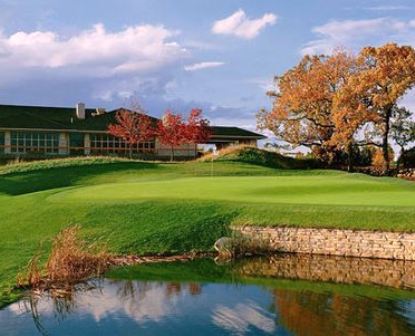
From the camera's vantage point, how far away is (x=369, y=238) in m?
17.5

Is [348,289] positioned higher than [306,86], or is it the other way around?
[306,86]

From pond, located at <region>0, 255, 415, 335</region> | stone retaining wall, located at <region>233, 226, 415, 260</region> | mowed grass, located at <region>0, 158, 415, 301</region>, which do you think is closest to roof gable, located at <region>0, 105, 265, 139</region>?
mowed grass, located at <region>0, 158, 415, 301</region>

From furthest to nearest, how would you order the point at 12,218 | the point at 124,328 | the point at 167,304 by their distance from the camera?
1. the point at 12,218
2. the point at 167,304
3. the point at 124,328

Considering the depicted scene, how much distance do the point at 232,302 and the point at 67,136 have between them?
44427mm

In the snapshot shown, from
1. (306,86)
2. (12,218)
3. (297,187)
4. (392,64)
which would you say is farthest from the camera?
(306,86)

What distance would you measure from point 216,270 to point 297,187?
10.4 m

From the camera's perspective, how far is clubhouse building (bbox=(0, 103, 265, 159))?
53406 mm

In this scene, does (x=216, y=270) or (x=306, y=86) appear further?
(x=306, y=86)

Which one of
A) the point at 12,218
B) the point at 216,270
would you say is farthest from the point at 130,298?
Result: the point at 12,218

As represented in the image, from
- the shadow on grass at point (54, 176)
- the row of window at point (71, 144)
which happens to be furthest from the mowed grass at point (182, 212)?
the row of window at point (71, 144)

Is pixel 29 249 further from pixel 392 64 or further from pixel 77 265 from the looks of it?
pixel 392 64

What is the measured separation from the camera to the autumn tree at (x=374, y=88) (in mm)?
47719

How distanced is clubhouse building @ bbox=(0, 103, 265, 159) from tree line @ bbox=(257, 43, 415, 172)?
7.95m

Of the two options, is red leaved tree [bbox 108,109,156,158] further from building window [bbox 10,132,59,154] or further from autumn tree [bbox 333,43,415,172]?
autumn tree [bbox 333,43,415,172]
